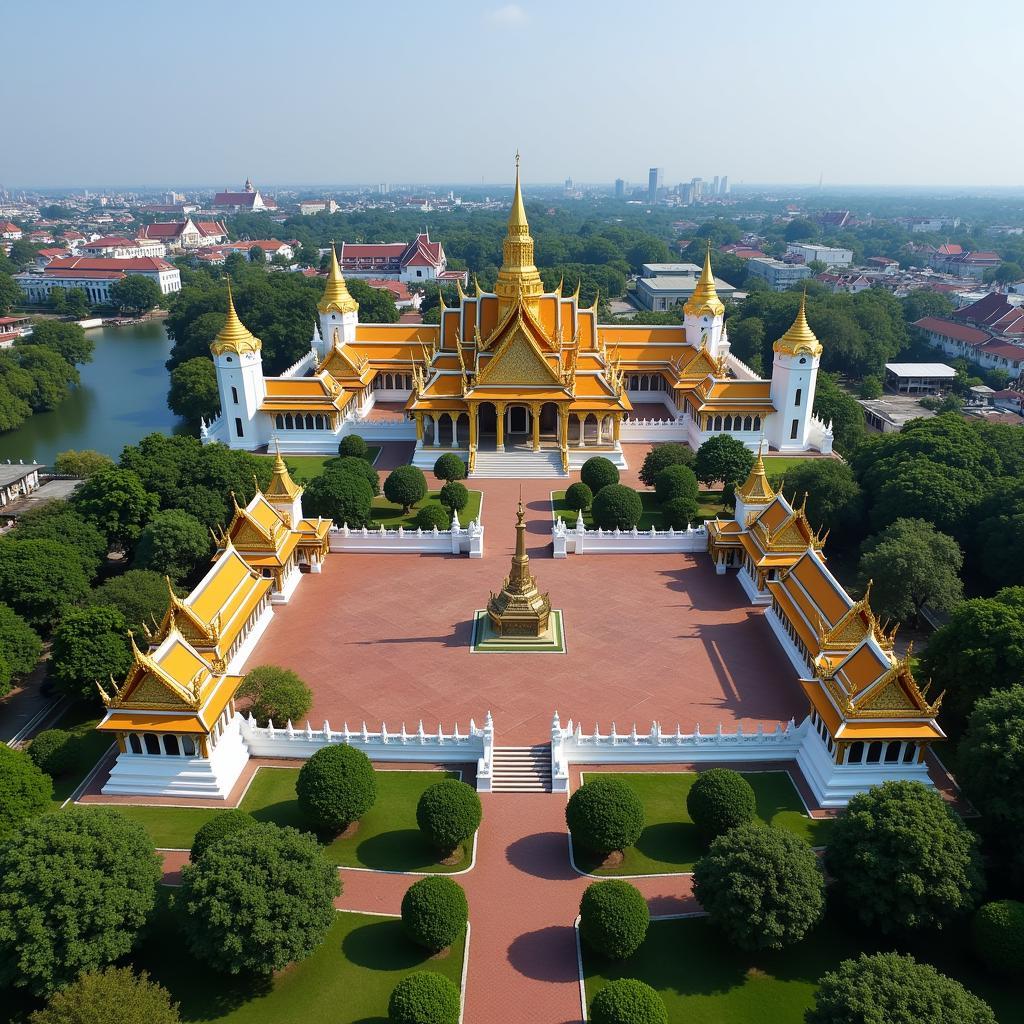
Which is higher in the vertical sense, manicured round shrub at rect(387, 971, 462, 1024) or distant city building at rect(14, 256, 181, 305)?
manicured round shrub at rect(387, 971, 462, 1024)

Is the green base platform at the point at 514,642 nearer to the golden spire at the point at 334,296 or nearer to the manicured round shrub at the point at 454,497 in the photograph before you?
the manicured round shrub at the point at 454,497

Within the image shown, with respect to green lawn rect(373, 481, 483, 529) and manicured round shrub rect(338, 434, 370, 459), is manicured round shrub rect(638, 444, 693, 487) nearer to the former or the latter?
green lawn rect(373, 481, 483, 529)

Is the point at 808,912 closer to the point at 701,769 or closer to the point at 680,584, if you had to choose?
the point at 701,769

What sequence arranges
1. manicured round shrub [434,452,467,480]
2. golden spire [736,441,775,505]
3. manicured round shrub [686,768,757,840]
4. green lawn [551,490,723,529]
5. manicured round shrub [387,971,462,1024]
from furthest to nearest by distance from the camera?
manicured round shrub [434,452,467,480], green lawn [551,490,723,529], golden spire [736,441,775,505], manicured round shrub [686,768,757,840], manicured round shrub [387,971,462,1024]

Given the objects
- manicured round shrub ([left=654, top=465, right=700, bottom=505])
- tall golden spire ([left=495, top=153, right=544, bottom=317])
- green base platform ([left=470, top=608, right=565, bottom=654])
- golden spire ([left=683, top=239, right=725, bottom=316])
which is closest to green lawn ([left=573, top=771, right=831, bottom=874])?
green base platform ([left=470, top=608, right=565, bottom=654])

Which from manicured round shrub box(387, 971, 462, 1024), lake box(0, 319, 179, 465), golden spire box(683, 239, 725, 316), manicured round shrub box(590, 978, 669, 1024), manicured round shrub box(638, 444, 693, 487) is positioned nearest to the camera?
manicured round shrub box(590, 978, 669, 1024)

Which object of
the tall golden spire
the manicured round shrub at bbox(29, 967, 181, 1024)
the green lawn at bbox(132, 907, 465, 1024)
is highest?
the tall golden spire

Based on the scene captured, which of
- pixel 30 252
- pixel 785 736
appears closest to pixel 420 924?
pixel 785 736
